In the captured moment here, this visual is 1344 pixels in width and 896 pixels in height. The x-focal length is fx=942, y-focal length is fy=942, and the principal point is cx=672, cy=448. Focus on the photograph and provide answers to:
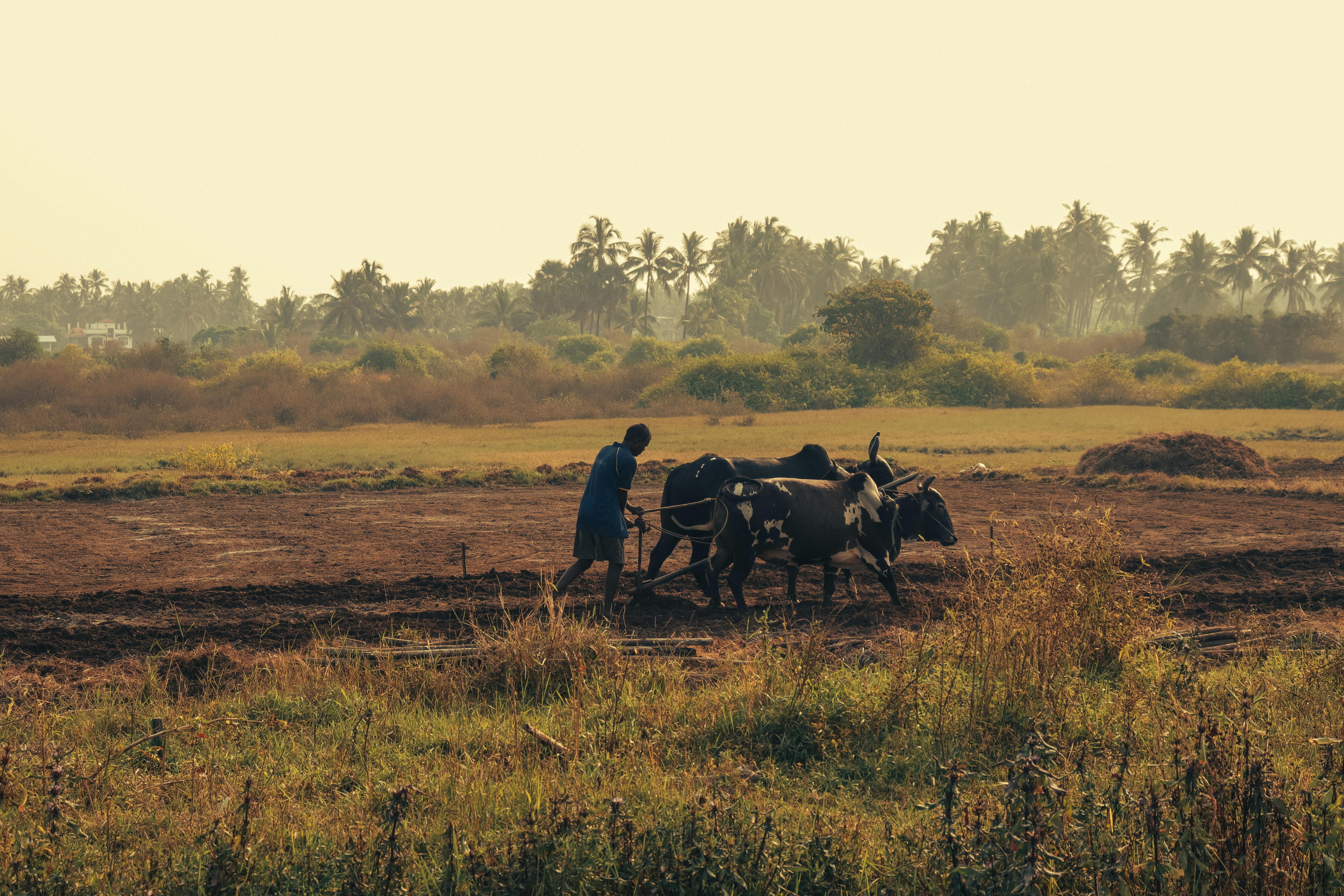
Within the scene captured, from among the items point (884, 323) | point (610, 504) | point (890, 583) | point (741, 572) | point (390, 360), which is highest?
point (884, 323)

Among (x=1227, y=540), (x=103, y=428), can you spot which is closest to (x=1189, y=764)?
(x=1227, y=540)

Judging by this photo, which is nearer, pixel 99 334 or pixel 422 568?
pixel 422 568

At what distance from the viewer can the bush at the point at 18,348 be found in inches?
1938

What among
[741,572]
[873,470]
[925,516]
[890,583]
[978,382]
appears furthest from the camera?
[978,382]

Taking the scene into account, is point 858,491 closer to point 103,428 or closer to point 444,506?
point 444,506

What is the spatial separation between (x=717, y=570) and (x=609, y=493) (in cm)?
155

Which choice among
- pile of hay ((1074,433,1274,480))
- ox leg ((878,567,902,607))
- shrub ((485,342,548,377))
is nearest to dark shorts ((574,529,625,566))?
ox leg ((878,567,902,607))

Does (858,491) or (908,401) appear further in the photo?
(908,401)

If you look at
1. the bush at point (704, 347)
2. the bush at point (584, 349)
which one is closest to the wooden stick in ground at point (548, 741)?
the bush at point (704, 347)

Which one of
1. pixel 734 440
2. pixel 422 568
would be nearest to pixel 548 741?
pixel 422 568

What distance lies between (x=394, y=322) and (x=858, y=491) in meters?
85.0

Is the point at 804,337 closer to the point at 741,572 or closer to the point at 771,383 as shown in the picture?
the point at 771,383

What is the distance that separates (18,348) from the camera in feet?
163

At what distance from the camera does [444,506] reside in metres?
18.2
